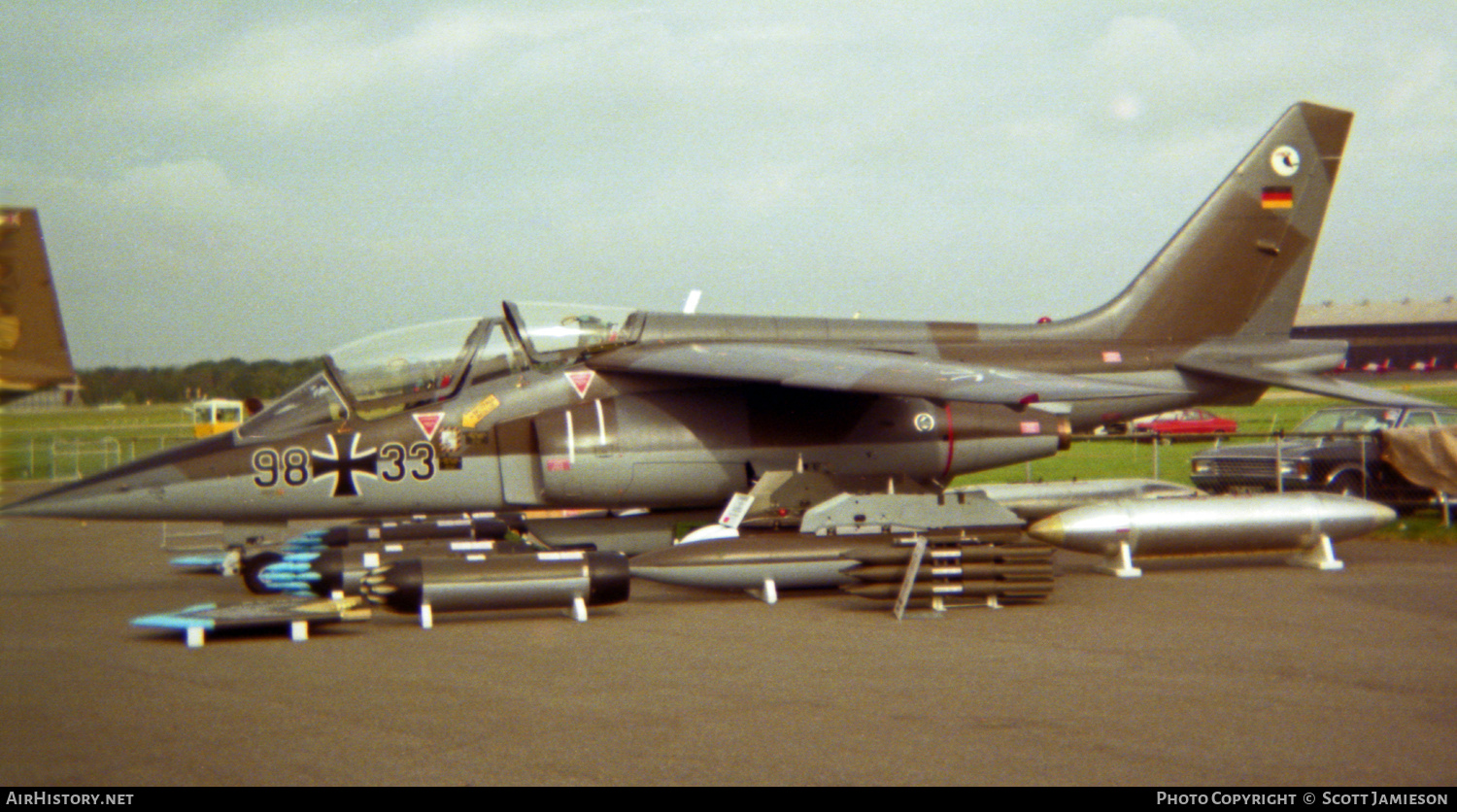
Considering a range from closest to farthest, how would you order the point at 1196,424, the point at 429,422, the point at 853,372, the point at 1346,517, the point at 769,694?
the point at 769,694, the point at 853,372, the point at 429,422, the point at 1346,517, the point at 1196,424

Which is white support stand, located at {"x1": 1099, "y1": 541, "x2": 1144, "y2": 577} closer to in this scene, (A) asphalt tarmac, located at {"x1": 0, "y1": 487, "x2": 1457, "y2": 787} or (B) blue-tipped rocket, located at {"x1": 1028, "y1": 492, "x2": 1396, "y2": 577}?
(B) blue-tipped rocket, located at {"x1": 1028, "y1": 492, "x2": 1396, "y2": 577}

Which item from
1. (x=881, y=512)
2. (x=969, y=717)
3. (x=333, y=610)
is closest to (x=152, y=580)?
(x=333, y=610)

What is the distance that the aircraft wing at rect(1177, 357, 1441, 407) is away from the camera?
12508mm

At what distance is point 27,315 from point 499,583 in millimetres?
6200

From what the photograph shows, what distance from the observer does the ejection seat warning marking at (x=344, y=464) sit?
1106 cm

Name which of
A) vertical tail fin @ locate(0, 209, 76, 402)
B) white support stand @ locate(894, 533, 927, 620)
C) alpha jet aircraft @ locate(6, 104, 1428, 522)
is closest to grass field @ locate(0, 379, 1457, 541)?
vertical tail fin @ locate(0, 209, 76, 402)

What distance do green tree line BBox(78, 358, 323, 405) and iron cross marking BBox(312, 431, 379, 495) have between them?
3.03ft

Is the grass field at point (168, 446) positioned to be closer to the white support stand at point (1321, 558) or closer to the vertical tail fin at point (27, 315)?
the vertical tail fin at point (27, 315)

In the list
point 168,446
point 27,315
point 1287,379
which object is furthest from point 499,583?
point 168,446

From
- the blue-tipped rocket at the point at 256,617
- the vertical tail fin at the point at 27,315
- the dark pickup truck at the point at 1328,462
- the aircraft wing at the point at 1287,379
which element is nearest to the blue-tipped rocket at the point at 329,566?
the blue-tipped rocket at the point at 256,617

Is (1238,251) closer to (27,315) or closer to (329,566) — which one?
(329,566)

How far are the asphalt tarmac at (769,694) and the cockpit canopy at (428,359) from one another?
7.53 ft

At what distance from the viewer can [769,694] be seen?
6840 mm

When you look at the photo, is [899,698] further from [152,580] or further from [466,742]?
[152,580]
